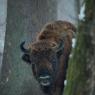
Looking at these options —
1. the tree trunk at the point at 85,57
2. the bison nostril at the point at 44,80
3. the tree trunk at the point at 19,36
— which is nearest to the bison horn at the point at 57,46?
the bison nostril at the point at 44,80

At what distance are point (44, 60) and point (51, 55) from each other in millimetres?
244

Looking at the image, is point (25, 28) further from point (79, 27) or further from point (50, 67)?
point (79, 27)

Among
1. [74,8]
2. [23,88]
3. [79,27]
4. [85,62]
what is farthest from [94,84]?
[74,8]

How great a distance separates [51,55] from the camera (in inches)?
351

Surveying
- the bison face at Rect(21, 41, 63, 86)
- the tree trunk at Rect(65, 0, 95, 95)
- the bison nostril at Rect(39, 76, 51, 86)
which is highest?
the tree trunk at Rect(65, 0, 95, 95)

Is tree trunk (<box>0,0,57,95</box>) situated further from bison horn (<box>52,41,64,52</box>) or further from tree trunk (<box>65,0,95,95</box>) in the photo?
tree trunk (<box>65,0,95,95</box>)

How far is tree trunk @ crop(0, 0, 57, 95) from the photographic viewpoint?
34.3 ft

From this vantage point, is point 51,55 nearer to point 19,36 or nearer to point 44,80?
point 44,80

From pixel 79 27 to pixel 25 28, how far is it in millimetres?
5689

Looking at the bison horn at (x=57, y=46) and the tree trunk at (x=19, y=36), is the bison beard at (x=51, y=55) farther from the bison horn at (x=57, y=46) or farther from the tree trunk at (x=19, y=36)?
the tree trunk at (x=19, y=36)

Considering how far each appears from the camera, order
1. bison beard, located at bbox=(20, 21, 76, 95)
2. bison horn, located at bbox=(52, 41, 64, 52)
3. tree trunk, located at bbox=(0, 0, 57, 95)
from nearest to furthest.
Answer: bison beard, located at bbox=(20, 21, 76, 95)
bison horn, located at bbox=(52, 41, 64, 52)
tree trunk, located at bbox=(0, 0, 57, 95)

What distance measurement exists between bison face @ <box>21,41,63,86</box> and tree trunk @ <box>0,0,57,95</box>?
1284mm

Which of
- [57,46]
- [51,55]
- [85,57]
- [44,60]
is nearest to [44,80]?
[44,60]

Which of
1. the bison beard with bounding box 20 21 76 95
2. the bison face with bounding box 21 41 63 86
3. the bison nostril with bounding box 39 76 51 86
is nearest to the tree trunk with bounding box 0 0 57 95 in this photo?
the bison beard with bounding box 20 21 76 95
